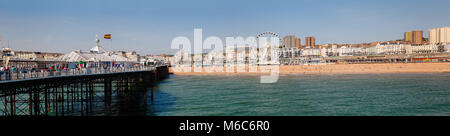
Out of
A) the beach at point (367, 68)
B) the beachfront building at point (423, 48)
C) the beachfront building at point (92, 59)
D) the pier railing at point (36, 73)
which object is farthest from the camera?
the beachfront building at point (423, 48)

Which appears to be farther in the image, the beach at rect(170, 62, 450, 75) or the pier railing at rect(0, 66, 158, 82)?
the beach at rect(170, 62, 450, 75)

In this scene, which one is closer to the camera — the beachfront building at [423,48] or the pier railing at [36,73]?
the pier railing at [36,73]

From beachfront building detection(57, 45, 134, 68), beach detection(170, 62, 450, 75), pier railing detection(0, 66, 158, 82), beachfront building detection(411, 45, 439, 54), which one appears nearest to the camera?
pier railing detection(0, 66, 158, 82)

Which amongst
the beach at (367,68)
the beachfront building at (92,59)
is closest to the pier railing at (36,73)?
the beachfront building at (92,59)

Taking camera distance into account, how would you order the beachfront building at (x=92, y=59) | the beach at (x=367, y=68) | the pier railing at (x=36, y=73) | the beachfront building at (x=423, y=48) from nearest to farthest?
the pier railing at (x=36, y=73), the beachfront building at (x=92, y=59), the beach at (x=367, y=68), the beachfront building at (x=423, y=48)

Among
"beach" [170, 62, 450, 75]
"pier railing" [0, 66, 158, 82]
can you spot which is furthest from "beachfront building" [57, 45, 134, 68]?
"beach" [170, 62, 450, 75]

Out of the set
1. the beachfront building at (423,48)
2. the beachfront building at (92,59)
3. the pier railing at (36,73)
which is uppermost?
the beachfront building at (423,48)

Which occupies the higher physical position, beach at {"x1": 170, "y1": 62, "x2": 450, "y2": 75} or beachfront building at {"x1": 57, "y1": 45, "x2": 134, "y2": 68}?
beachfront building at {"x1": 57, "y1": 45, "x2": 134, "y2": 68}

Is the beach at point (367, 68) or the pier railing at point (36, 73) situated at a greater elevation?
the pier railing at point (36, 73)

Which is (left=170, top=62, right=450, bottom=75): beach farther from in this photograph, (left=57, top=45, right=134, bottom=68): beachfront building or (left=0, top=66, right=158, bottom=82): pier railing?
(left=0, top=66, right=158, bottom=82): pier railing

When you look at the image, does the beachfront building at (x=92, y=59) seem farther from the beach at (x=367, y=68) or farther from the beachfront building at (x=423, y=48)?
the beachfront building at (x=423, y=48)

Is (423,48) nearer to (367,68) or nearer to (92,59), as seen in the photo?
(367,68)
